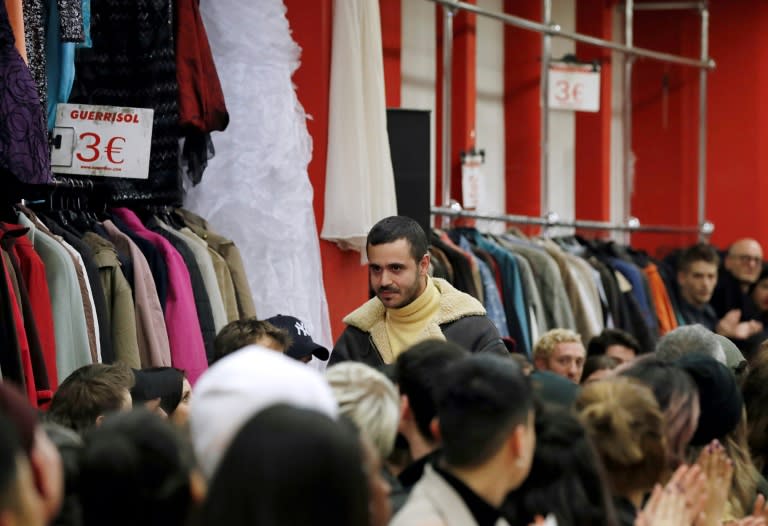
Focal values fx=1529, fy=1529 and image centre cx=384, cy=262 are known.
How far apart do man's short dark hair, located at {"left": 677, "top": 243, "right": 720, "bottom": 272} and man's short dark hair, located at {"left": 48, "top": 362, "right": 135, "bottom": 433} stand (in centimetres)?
568

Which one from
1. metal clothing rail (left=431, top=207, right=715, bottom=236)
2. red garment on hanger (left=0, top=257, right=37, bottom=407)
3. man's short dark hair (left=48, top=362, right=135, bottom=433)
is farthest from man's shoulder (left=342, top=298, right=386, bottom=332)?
metal clothing rail (left=431, top=207, right=715, bottom=236)

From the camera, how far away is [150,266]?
5727mm

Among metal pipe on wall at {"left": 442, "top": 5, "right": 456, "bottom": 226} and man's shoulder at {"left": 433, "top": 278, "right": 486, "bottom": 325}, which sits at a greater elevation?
metal pipe on wall at {"left": 442, "top": 5, "right": 456, "bottom": 226}

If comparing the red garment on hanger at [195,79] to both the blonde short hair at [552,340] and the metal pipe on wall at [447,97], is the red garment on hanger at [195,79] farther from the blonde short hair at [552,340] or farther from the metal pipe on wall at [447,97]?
the metal pipe on wall at [447,97]

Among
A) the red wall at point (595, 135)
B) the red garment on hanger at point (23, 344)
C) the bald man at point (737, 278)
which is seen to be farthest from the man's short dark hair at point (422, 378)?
the red wall at point (595, 135)

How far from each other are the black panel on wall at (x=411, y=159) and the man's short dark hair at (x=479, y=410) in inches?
162

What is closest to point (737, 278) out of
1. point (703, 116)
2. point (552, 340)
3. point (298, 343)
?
point (703, 116)

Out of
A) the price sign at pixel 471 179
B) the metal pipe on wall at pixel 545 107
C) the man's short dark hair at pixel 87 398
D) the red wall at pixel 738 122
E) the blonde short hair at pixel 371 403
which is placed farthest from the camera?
the red wall at pixel 738 122

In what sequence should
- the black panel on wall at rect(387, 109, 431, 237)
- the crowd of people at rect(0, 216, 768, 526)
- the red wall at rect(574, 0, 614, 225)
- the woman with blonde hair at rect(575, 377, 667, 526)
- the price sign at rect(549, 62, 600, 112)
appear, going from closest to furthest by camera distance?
the crowd of people at rect(0, 216, 768, 526) < the woman with blonde hair at rect(575, 377, 667, 526) < the black panel on wall at rect(387, 109, 431, 237) < the price sign at rect(549, 62, 600, 112) < the red wall at rect(574, 0, 614, 225)

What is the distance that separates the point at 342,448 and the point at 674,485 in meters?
1.51

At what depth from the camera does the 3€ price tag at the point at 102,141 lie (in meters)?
5.71

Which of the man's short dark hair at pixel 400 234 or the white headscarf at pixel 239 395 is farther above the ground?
the man's short dark hair at pixel 400 234

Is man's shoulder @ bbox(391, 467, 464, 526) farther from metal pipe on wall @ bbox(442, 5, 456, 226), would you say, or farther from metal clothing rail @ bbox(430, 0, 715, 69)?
metal clothing rail @ bbox(430, 0, 715, 69)

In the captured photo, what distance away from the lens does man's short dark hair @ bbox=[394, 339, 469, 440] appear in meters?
3.10
